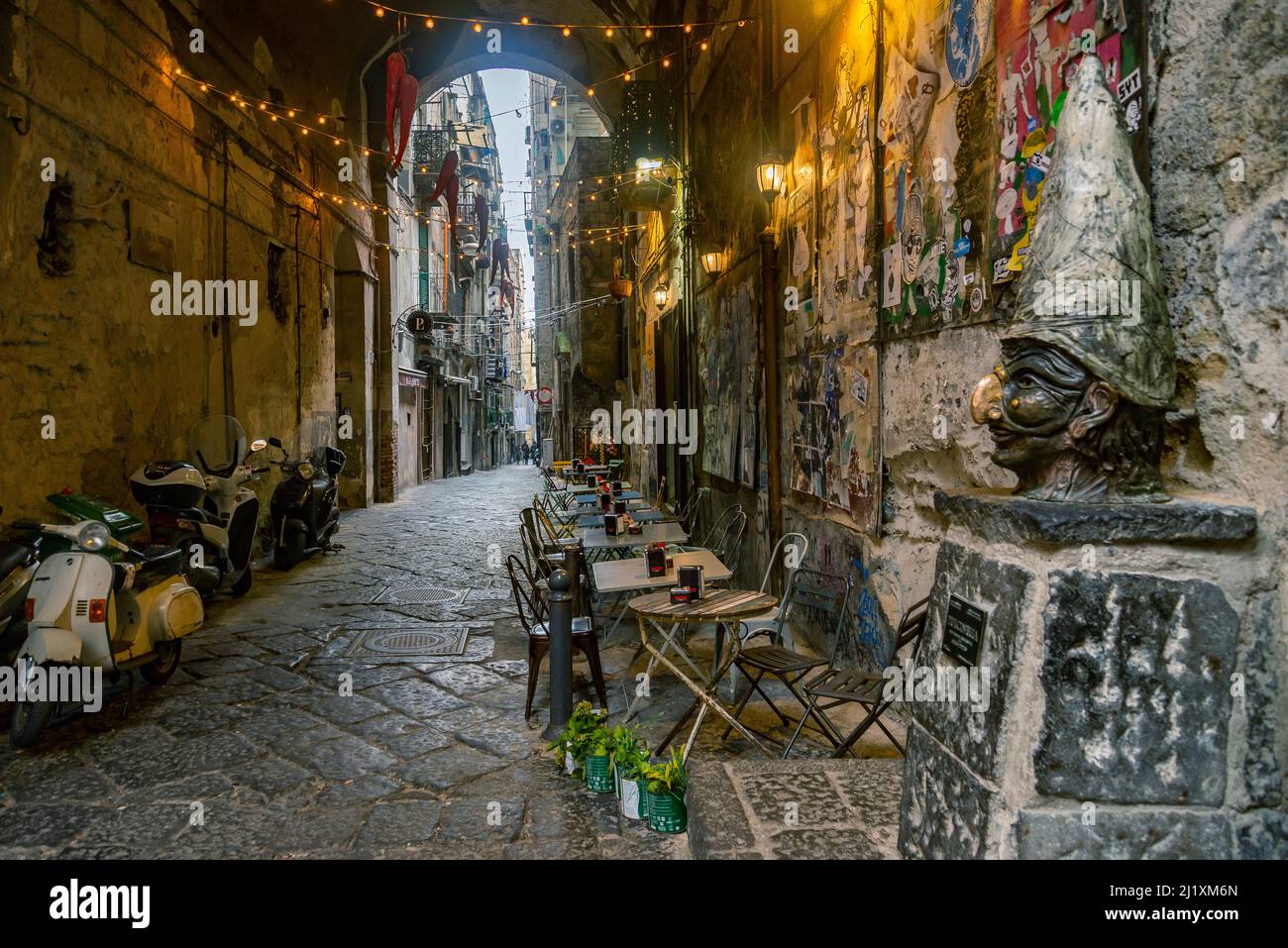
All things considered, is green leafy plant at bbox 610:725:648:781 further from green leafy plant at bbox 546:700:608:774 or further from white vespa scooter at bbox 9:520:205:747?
white vespa scooter at bbox 9:520:205:747

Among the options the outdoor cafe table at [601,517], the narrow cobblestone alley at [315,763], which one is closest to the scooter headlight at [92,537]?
the narrow cobblestone alley at [315,763]

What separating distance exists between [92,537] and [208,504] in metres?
2.92

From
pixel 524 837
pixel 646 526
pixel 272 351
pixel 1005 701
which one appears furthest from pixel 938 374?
pixel 272 351

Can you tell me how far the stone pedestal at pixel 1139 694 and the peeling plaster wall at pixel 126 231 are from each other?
5768 millimetres

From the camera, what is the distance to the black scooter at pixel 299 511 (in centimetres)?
881

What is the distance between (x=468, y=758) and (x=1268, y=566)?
3.09 metres

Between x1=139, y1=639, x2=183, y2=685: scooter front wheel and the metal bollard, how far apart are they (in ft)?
8.06

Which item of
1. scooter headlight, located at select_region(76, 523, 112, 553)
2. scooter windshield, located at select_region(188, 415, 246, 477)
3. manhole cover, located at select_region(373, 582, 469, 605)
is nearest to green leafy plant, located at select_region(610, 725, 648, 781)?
scooter headlight, located at select_region(76, 523, 112, 553)

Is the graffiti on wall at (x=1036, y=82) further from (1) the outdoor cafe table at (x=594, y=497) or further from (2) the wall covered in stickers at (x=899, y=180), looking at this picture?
(1) the outdoor cafe table at (x=594, y=497)

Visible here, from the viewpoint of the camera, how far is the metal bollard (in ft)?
12.9

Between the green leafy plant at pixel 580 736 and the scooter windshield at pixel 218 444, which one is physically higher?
the scooter windshield at pixel 218 444

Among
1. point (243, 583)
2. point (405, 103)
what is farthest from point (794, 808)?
point (405, 103)

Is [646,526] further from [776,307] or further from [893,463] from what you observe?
[893,463]

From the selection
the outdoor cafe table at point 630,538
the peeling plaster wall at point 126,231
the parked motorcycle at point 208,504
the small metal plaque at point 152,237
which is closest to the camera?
the peeling plaster wall at point 126,231
